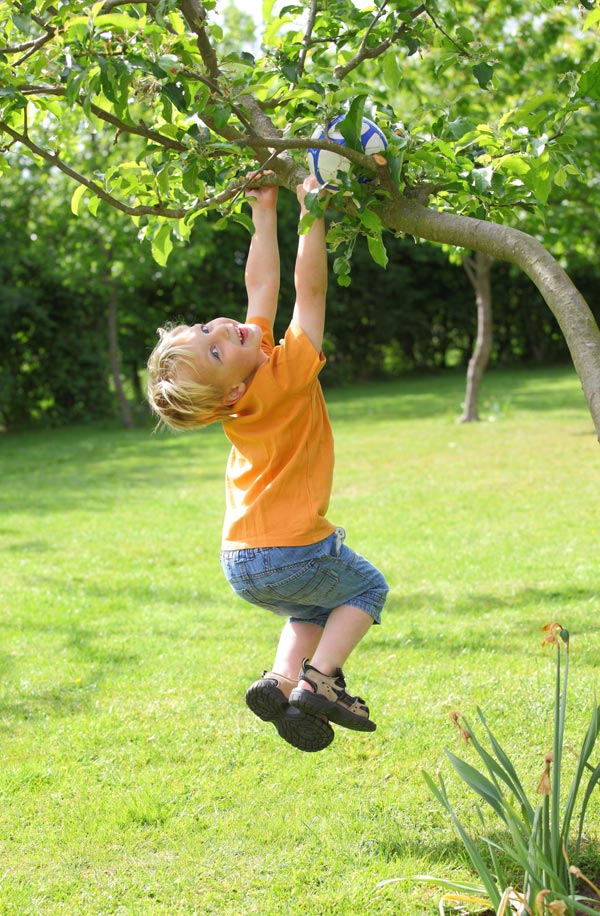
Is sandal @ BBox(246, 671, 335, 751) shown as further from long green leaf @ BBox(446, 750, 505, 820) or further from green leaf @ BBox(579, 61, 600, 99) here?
green leaf @ BBox(579, 61, 600, 99)

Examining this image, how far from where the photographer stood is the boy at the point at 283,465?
300cm

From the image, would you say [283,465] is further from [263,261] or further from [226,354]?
[263,261]

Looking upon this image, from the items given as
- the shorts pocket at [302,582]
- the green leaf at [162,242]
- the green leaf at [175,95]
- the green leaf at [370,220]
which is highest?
the green leaf at [175,95]

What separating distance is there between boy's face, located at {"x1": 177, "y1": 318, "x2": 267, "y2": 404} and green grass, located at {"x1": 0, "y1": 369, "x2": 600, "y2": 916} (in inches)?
61.4

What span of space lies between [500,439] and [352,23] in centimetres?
1028

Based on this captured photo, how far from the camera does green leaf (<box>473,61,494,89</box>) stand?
307 centimetres

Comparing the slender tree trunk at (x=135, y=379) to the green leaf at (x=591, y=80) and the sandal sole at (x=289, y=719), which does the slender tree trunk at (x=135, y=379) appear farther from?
the green leaf at (x=591, y=80)

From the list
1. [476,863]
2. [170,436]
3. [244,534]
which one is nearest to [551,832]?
[476,863]

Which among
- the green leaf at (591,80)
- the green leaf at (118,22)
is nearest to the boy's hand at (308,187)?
the green leaf at (118,22)

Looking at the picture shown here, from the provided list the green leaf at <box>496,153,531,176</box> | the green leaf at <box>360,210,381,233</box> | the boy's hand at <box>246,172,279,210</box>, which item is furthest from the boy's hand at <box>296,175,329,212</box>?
the green leaf at <box>496,153,531,176</box>

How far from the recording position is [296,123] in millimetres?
2830

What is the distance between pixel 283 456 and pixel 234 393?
0.83ft

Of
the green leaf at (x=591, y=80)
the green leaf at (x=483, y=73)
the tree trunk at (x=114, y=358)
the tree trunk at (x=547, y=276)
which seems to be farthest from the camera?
the tree trunk at (x=114, y=358)

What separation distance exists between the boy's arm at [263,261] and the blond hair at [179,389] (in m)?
0.34
